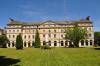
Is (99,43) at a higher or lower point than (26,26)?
lower

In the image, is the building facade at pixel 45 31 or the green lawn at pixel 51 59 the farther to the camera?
the building facade at pixel 45 31

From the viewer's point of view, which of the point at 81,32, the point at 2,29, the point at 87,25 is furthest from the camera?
the point at 2,29

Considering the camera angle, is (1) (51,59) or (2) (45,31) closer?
(1) (51,59)

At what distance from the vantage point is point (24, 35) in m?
94.6

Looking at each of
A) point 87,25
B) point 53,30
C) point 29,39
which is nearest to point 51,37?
point 53,30

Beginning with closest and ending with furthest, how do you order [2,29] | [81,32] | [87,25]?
[81,32]
[87,25]
[2,29]

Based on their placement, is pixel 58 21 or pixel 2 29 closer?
pixel 58 21

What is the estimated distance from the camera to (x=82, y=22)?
90688 millimetres

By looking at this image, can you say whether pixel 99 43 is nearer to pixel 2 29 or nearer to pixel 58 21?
pixel 58 21

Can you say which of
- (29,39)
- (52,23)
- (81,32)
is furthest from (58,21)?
(81,32)

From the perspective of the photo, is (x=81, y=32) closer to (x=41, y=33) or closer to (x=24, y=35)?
(x=41, y=33)

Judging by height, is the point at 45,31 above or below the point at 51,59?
above

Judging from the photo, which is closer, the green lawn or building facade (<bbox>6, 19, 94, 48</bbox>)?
the green lawn

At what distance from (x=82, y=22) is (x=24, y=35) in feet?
90.8
